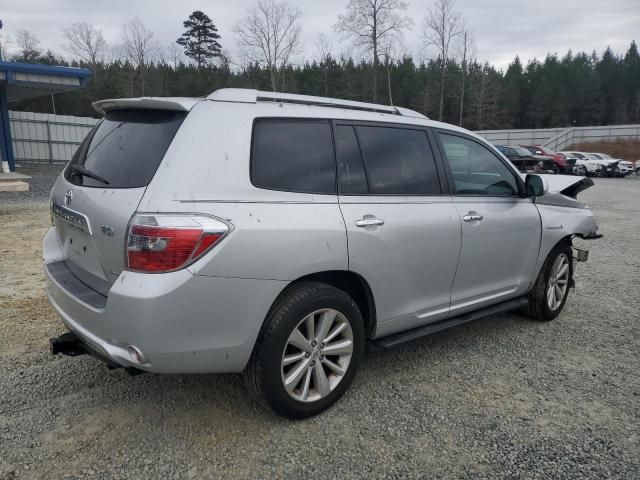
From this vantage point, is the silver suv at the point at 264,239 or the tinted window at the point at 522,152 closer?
the silver suv at the point at 264,239

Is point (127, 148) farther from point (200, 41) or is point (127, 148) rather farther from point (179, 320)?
point (200, 41)

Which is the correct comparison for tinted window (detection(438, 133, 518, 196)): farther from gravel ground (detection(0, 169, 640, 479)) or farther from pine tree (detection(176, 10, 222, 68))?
pine tree (detection(176, 10, 222, 68))

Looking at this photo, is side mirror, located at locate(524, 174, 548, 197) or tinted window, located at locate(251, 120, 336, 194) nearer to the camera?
tinted window, located at locate(251, 120, 336, 194)

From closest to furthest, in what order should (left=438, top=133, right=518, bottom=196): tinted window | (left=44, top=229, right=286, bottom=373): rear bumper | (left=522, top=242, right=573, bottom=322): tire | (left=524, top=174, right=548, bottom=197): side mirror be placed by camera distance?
(left=44, top=229, right=286, bottom=373): rear bumper → (left=438, top=133, right=518, bottom=196): tinted window → (left=524, top=174, right=548, bottom=197): side mirror → (left=522, top=242, right=573, bottom=322): tire

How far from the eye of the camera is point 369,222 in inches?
117

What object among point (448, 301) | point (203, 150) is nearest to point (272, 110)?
point (203, 150)

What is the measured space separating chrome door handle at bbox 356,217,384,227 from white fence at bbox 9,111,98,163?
78.7 feet

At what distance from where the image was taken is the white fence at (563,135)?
4619 centimetres

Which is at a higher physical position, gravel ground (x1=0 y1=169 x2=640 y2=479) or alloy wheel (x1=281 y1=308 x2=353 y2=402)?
alloy wheel (x1=281 y1=308 x2=353 y2=402)

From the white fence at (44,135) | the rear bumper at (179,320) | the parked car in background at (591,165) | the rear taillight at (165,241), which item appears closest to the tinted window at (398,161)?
the rear bumper at (179,320)

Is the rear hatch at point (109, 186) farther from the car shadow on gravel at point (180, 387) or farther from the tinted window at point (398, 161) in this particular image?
the tinted window at point (398, 161)

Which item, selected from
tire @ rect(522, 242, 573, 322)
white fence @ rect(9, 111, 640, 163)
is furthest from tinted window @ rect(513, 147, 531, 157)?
tire @ rect(522, 242, 573, 322)

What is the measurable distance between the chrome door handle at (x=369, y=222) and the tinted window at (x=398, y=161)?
0.69 ft

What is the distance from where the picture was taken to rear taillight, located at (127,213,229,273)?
7.63 feet
